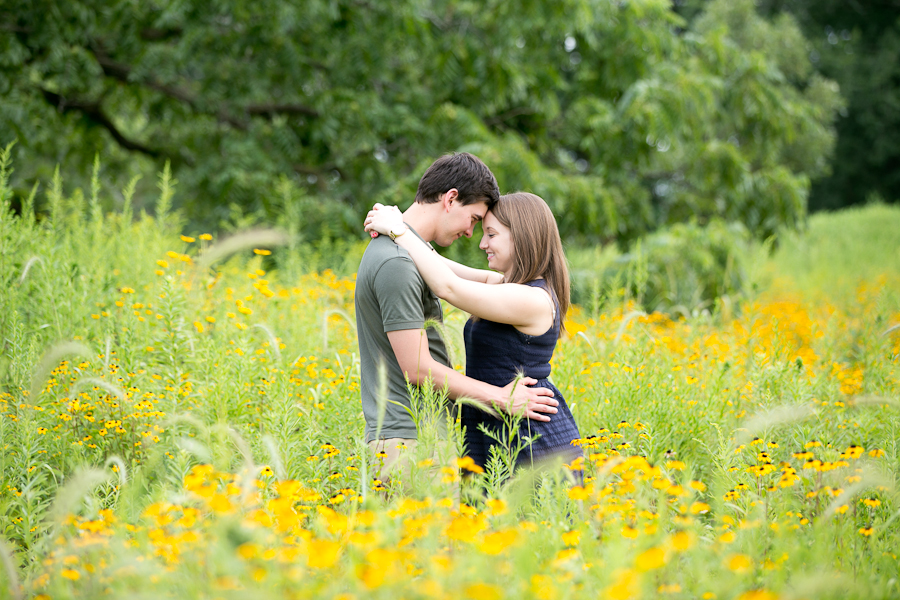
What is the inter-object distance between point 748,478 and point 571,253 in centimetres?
628

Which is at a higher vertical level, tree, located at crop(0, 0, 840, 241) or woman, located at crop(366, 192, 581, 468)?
tree, located at crop(0, 0, 840, 241)

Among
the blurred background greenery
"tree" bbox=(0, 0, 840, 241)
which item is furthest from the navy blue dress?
"tree" bbox=(0, 0, 840, 241)

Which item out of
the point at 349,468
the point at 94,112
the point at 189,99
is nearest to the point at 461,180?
the point at 349,468

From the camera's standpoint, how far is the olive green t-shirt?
2473 millimetres

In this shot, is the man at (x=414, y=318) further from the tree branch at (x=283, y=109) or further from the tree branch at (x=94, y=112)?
the tree branch at (x=94, y=112)

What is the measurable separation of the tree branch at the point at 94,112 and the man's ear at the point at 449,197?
698 cm

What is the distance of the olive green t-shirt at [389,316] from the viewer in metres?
2.47

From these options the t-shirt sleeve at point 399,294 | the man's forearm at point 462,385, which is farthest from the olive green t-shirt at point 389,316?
the man's forearm at point 462,385

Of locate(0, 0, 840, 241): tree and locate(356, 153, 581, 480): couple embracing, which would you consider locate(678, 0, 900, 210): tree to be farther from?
locate(356, 153, 581, 480): couple embracing

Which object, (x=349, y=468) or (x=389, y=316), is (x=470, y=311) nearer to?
(x=389, y=316)

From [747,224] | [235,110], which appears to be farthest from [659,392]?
[235,110]

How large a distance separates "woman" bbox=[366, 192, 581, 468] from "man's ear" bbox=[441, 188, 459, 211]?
19cm

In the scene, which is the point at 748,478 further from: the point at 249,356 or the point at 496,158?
the point at 496,158

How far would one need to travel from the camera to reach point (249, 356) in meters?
3.33
